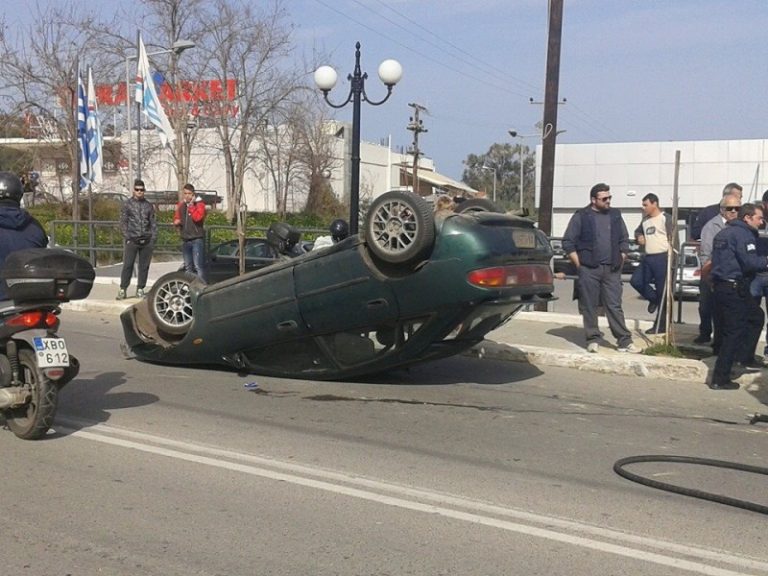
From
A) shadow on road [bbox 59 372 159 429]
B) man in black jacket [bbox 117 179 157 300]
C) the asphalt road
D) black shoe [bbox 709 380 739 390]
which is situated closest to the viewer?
the asphalt road

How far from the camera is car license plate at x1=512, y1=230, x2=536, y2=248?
786cm

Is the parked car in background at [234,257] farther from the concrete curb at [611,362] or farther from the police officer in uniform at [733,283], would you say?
the police officer in uniform at [733,283]

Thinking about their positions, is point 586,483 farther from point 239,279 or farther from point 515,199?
point 515,199

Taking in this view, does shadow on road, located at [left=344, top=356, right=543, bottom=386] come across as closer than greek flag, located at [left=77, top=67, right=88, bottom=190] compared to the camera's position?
Yes

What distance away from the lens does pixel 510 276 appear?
7.68 m

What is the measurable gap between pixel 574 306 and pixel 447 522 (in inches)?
595

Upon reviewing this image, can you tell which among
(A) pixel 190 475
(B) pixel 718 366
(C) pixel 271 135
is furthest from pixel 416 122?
(A) pixel 190 475

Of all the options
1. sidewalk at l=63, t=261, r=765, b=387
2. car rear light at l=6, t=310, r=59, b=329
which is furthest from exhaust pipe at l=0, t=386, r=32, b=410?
sidewalk at l=63, t=261, r=765, b=387

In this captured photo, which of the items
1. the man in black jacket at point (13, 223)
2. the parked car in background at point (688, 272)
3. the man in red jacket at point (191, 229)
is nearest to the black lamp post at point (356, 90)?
the man in red jacket at point (191, 229)

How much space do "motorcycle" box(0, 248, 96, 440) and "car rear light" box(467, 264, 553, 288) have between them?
3.02 m

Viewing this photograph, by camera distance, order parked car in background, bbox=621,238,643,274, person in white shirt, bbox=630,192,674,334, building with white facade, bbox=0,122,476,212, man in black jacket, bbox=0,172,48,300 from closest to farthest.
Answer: man in black jacket, bbox=0,172,48,300, person in white shirt, bbox=630,192,674,334, parked car in background, bbox=621,238,643,274, building with white facade, bbox=0,122,476,212

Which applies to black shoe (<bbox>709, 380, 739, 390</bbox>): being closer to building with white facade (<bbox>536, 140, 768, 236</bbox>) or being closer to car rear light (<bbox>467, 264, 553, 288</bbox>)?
car rear light (<bbox>467, 264, 553, 288</bbox>)

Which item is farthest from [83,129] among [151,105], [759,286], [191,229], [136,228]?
[759,286]

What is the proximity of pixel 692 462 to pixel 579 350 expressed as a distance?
167 inches
